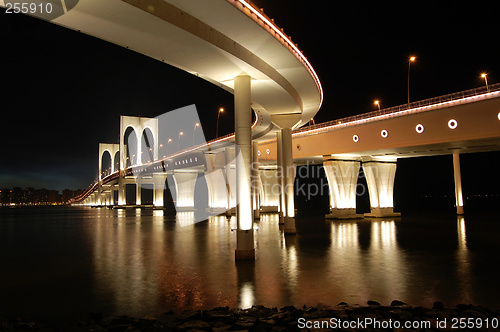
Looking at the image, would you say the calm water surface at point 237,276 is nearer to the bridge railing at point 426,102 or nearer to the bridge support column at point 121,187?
the bridge railing at point 426,102

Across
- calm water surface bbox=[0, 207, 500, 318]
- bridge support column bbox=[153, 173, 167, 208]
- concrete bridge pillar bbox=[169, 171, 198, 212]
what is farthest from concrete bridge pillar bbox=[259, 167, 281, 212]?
bridge support column bbox=[153, 173, 167, 208]

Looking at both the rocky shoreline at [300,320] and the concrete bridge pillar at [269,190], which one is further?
the concrete bridge pillar at [269,190]

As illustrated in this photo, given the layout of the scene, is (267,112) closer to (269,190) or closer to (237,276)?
(237,276)

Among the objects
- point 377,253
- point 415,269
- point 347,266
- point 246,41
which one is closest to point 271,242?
point 377,253

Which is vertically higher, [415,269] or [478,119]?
[478,119]

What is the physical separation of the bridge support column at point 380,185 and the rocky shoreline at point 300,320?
33.2 meters

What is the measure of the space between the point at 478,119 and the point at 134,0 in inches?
948

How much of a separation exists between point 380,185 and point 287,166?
19124 millimetres

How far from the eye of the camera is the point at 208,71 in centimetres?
1512

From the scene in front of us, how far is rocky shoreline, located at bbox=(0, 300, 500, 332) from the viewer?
662cm

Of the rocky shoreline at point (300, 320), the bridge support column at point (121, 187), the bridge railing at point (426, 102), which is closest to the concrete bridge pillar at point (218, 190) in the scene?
the bridge railing at point (426, 102)

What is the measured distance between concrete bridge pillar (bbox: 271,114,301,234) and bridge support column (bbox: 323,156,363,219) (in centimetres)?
1355

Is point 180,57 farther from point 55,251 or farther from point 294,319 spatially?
point 55,251

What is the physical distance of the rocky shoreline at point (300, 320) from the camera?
662 cm
